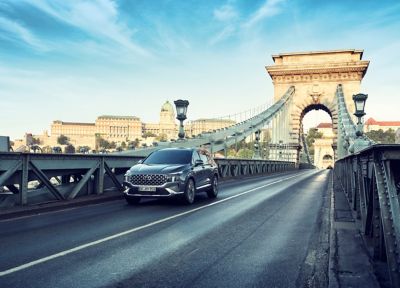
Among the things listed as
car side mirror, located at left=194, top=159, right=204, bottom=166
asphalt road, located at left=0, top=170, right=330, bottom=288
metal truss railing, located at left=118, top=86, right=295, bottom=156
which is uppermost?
metal truss railing, located at left=118, top=86, right=295, bottom=156

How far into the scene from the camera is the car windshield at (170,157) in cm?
1345

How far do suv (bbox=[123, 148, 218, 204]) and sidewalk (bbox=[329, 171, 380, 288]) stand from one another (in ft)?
17.2

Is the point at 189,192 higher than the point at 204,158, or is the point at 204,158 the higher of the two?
the point at 204,158

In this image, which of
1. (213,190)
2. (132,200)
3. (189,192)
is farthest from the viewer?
(213,190)

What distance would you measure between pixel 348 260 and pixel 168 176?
291 inches

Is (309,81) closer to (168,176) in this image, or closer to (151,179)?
(168,176)

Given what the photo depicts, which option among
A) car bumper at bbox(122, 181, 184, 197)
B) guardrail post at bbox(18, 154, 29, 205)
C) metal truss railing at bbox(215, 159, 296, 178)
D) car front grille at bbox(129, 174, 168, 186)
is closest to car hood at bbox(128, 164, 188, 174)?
car front grille at bbox(129, 174, 168, 186)

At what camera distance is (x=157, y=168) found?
1238 centimetres

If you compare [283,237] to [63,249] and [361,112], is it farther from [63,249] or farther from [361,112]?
[361,112]

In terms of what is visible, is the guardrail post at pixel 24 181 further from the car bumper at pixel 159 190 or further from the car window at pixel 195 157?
the car window at pixel 195 157

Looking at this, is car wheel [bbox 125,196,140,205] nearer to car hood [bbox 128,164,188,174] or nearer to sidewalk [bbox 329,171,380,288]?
car hood [bbox 128,164,188,174]

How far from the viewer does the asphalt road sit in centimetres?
478

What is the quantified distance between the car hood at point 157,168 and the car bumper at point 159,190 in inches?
16.2

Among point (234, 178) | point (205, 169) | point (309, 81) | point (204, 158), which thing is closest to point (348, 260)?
point (205, 169)
